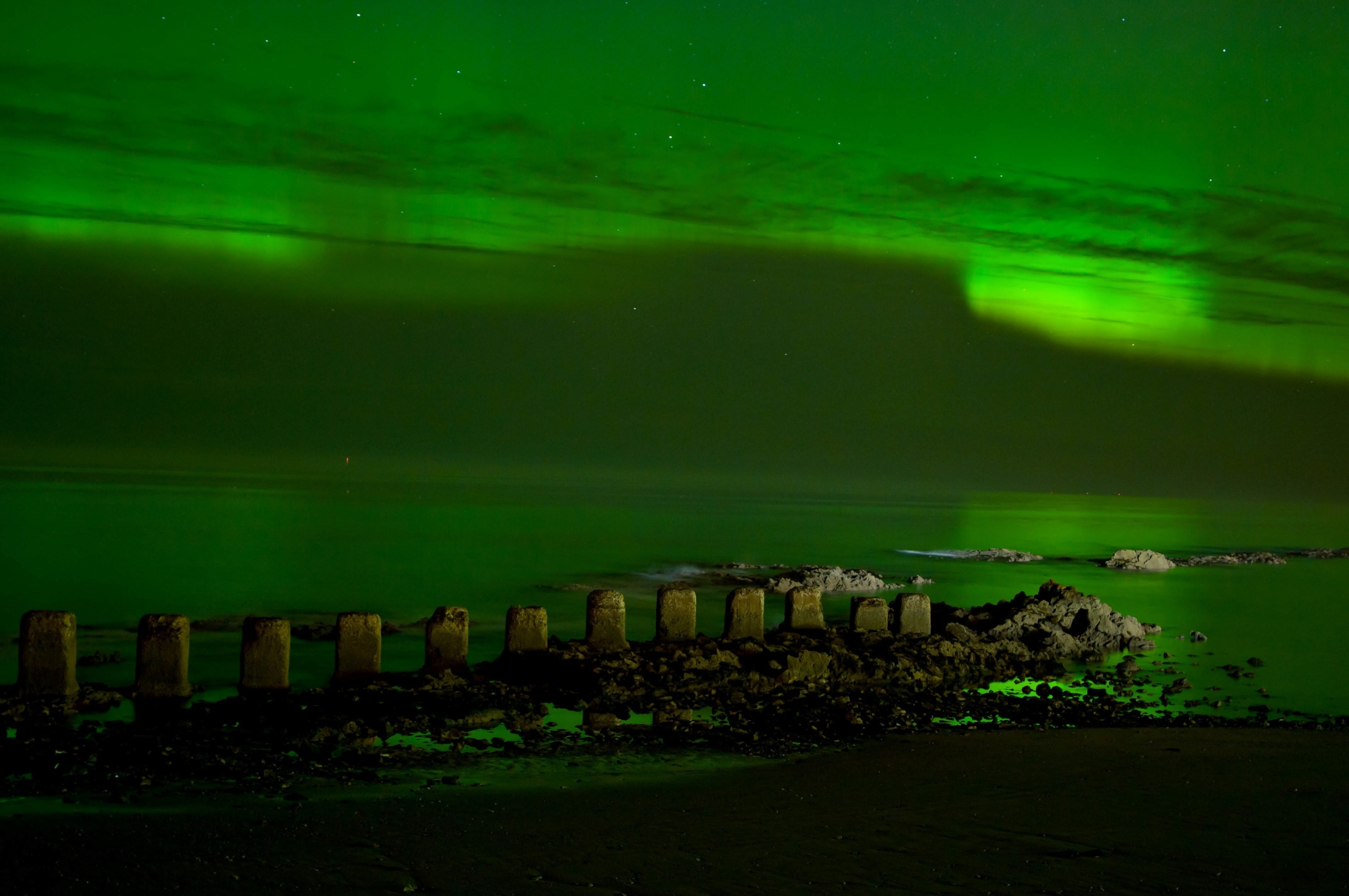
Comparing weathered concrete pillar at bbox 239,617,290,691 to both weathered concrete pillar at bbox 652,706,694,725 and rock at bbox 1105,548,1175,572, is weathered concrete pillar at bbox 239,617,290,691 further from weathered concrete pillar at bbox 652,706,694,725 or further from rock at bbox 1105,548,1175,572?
rock at bbox 1105,548,1175,572

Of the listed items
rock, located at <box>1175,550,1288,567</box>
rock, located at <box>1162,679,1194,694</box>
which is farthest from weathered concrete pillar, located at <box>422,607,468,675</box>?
rock, located at <box>1175,550,1288,567</box>

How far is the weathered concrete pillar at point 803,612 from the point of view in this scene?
42.5 feet

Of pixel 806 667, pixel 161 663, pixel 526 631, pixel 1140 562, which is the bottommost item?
pixel 1140 562

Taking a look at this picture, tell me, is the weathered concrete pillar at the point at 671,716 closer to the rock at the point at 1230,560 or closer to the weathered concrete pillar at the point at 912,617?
the weathered concrete pillar at the point at 912,617

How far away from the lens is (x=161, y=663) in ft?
32.0

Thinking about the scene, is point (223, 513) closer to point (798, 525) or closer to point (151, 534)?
point (151, 534)

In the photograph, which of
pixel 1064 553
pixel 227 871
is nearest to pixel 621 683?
pixel 227 871

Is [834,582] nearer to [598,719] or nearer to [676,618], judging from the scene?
[676,618]

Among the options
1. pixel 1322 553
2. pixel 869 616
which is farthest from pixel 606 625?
pixel 1322 553

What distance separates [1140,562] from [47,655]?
29.1m

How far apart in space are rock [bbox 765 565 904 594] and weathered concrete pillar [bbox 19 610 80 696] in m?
13.7

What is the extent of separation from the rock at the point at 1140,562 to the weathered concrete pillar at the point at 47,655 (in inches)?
1115

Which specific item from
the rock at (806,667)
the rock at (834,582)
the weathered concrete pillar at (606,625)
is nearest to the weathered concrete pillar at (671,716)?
the rock at (806,667)

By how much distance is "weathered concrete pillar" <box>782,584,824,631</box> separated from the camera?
13.0 metres
